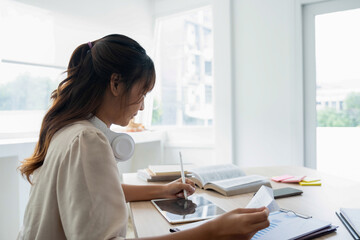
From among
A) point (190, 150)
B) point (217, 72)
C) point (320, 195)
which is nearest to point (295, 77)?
point (217, 72)

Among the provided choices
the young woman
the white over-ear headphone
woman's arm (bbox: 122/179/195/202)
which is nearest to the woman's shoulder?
the young woman

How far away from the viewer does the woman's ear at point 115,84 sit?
849 mm

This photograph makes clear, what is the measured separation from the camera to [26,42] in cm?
255

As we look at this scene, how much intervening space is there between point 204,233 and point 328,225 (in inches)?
15.6

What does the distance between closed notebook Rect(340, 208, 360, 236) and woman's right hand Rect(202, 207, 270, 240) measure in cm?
30

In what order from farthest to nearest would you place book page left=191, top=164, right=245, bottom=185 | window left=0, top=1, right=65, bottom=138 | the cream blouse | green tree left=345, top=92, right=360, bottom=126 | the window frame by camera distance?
1. the window frame
2. green tree left=345, top=92, right=360, bottom=126
3. window left=0, top=1, right=65, bottom=138
4. book page left=191, top=164, right=245, bottom=185
5. the cream blouse

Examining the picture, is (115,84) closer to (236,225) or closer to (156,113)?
(236,225)

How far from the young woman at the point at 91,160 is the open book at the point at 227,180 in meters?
0.55

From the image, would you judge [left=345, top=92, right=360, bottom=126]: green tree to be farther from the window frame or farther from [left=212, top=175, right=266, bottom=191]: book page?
[left=212, top=175, right=266, bottom=191]: book page

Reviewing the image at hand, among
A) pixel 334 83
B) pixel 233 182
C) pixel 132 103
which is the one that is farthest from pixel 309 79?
pixel 132 103

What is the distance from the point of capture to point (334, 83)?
9.34 feet

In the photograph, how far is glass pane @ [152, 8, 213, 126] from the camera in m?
3.60

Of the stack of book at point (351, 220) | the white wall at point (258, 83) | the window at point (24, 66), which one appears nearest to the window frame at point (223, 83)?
the white wall at point (258, 83)

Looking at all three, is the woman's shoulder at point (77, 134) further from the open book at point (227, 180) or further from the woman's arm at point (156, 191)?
the open book at point (227, 180)
